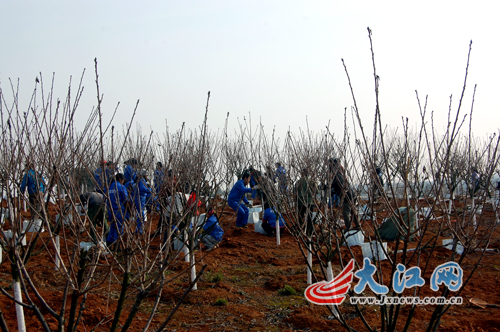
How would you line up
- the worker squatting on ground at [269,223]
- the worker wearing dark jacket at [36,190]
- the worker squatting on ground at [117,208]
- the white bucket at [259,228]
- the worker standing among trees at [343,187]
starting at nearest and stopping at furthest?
the worker squatting on ground at [117,208] < the worker wearing dark jacket at [36,190] < the worker standing among trees at [343,187] < the worker squatting on ground at [269,223] < the white bucket at [259,228]

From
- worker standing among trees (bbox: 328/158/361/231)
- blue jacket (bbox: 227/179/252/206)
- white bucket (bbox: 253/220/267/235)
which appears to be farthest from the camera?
white bucket (bbox: 253/220/267/235)

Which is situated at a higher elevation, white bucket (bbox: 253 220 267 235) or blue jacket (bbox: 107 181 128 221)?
blue jacket (bbox: 107 181 128 221)

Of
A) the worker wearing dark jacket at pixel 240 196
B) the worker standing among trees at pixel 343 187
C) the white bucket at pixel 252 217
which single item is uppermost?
the worker standing among trees at pixel 343 187

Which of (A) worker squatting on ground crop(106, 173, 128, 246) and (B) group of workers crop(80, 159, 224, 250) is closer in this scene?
(A) worker squatting on ground crop(106, 173, 128, 246)

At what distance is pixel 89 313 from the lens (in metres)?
4.07

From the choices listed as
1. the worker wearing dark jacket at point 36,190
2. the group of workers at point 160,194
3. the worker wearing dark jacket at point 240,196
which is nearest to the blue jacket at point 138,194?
the group of workers at point 160,194

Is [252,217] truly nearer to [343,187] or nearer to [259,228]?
[259,228]

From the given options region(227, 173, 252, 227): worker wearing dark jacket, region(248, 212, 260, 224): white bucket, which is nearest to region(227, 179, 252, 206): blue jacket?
region(227, 173, 252, 227): worker wearing dark jacket

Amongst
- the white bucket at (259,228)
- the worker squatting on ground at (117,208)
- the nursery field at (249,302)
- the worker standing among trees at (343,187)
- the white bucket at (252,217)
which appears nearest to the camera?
the worker squatting on ground at (117,208)

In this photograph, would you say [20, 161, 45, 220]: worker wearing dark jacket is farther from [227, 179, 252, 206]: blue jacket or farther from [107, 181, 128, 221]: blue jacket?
[227, 179, 252, 206]: blue jacket

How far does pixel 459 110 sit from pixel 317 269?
182 inches

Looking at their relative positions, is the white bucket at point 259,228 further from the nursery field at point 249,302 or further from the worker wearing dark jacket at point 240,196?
the nursery field at point 249,302

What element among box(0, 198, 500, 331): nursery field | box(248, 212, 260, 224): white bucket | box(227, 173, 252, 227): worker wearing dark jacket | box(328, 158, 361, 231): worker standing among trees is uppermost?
box(328, 158, 361, 231): worker standing among trees

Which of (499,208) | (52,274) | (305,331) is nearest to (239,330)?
(305,331)
